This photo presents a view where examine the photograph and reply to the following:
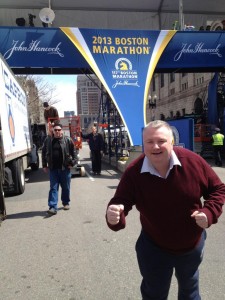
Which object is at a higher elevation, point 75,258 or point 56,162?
point 56,162

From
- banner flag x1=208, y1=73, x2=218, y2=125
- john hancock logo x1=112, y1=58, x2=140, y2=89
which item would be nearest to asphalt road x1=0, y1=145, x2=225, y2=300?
john hancock logo x1=112, y1=58, x2=140, y2=89

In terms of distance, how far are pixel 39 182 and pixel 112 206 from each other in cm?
993

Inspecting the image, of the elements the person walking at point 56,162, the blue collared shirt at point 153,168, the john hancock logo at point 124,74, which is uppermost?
the john hancock logo at point 124,74

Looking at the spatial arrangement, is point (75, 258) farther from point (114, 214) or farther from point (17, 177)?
point (17, 177)

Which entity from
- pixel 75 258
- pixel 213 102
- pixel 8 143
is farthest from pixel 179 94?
pixel 75 258

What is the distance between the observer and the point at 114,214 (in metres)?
2.14

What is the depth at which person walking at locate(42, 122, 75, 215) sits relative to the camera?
6.62 m

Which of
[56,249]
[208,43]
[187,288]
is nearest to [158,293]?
[187,288]

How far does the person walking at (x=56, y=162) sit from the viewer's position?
21.7 ft

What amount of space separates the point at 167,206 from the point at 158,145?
16.0 inches

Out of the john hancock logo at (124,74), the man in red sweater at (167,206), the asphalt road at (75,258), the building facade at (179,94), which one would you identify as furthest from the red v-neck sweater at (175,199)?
the building facade at (179,94)

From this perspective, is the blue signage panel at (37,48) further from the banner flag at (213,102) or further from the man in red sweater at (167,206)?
the man in red sweater at (167,206)

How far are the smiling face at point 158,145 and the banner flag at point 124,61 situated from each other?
11.1m

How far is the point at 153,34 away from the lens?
14211 millimetres
